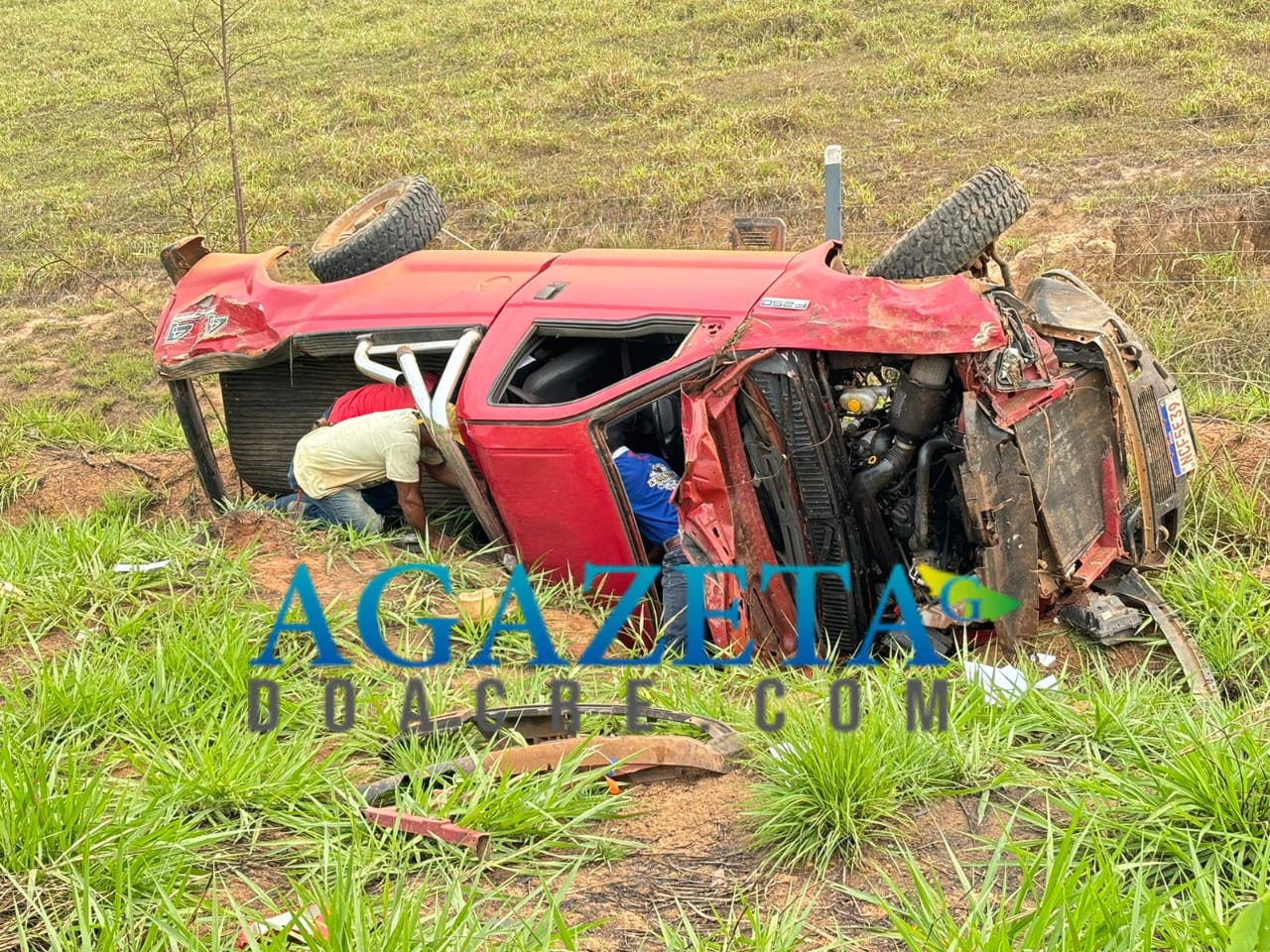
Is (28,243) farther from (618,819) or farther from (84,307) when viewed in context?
(618,819)

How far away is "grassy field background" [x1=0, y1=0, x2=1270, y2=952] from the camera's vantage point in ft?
9.02

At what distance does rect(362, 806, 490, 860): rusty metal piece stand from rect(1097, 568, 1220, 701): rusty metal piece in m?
2.52

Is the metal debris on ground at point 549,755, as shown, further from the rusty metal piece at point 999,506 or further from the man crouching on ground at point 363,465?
the man crouching on ground at point 363,465

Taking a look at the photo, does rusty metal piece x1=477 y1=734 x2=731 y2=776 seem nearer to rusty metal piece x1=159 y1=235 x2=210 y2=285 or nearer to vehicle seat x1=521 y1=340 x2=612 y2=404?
vehicle seat x1=521 y1=340 x2=612 y2=404

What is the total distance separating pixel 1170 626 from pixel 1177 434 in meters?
0.76

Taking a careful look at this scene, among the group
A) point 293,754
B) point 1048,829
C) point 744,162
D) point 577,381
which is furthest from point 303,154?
point 1048,829

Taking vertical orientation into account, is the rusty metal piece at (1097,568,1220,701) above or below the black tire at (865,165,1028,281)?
below

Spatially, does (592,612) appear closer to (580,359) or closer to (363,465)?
(580,359)

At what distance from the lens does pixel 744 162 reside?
37.6 ft

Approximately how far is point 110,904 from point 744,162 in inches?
380

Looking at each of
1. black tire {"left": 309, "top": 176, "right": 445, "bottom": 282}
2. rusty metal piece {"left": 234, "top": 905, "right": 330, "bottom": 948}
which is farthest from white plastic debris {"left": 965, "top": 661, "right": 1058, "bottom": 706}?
black tire {"left": 309, "top": 176, "right": 445, "bottom": 282}

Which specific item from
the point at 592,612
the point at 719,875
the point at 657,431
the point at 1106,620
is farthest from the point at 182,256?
the point at 719,875

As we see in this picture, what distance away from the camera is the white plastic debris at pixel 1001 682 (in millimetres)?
3680

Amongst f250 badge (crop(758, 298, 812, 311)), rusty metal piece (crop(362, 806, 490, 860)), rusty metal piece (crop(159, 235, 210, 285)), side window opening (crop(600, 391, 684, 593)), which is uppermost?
rusty metal piece (crop(159, 235, 210, 285))
